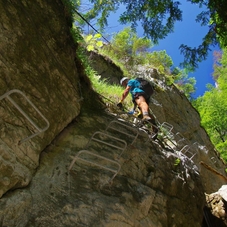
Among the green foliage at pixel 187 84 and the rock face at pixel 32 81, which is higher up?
the green foliage at pixel 187 84

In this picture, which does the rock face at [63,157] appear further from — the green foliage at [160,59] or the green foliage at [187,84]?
the green foliage at [187,84]

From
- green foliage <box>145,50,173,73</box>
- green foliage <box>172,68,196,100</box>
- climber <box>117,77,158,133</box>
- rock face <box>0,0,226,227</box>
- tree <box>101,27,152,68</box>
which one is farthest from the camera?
green foliage <box>172,68,196,100</box>

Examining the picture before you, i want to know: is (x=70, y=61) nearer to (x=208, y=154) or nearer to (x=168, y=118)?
(x=168, y=118)

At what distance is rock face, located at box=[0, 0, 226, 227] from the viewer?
3227 millimetres

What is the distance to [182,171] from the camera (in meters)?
6.30

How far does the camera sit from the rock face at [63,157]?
3227 mm

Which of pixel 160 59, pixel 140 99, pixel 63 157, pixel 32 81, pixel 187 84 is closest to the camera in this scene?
pixel 32 81

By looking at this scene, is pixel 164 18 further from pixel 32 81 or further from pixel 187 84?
pixel 187 84

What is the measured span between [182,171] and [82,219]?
3.47m

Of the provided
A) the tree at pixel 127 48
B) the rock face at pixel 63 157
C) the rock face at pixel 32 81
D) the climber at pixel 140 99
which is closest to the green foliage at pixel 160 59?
the tree at pixel 127 48

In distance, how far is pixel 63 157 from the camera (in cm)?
409

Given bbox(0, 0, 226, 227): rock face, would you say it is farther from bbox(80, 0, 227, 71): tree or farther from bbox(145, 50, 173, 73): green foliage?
bbox(145, 50, 173, 73): green foliage

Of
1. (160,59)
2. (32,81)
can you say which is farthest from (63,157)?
(160,59)

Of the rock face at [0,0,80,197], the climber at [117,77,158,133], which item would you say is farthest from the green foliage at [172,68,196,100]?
the rock face at [0,0,80,197]
